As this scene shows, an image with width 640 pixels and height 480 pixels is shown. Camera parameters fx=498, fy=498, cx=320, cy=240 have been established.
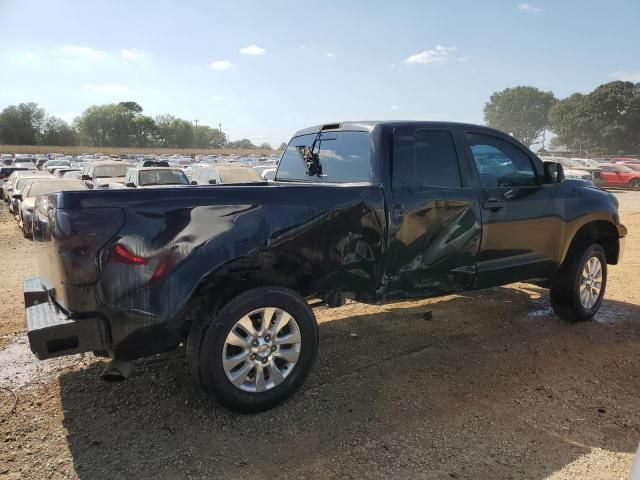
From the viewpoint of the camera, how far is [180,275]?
10.1 ft

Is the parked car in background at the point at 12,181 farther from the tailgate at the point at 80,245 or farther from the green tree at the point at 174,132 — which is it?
the green tree at the point at 174,132

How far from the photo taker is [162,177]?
1450cm

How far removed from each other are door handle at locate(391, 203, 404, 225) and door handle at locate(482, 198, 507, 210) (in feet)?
3.16

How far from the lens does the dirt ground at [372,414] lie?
2836 millimetres

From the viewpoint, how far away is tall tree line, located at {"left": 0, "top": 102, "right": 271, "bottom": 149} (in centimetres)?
9819

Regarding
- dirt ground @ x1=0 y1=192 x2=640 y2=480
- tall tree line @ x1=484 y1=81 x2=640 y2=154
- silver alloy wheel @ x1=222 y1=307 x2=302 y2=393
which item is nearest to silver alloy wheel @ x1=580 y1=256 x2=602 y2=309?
dirt ground @ x1=0 y1=192 x2=640 y2=480

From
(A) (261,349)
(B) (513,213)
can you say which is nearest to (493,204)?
(B) (513,213)

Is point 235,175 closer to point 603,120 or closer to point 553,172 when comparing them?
point 553,172

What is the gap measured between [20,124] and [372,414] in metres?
114

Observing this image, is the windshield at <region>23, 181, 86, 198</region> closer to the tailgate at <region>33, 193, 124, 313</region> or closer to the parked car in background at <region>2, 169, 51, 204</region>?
the parked car in background at <region>2, 169, 51, 204</region>

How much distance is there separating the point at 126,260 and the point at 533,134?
607 ft

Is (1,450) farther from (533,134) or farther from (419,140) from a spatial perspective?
(533,134)

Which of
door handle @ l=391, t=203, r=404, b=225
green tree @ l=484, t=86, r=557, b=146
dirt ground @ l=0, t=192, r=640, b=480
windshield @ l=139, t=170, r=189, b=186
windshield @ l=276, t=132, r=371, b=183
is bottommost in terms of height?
dirt ground @ l=0, t=192, r=640, b=480

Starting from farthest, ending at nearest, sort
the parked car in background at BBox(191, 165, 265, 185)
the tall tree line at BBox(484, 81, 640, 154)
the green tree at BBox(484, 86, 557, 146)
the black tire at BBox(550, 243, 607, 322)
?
the green tree at BBox(484, 86, 557, 146) → the tall tree line at BBox(484, 81, 640, 154) → the parked car in background at BBox(191, 165, 265, 185) → the black tire at BBox(550, 243, 607, 322)
